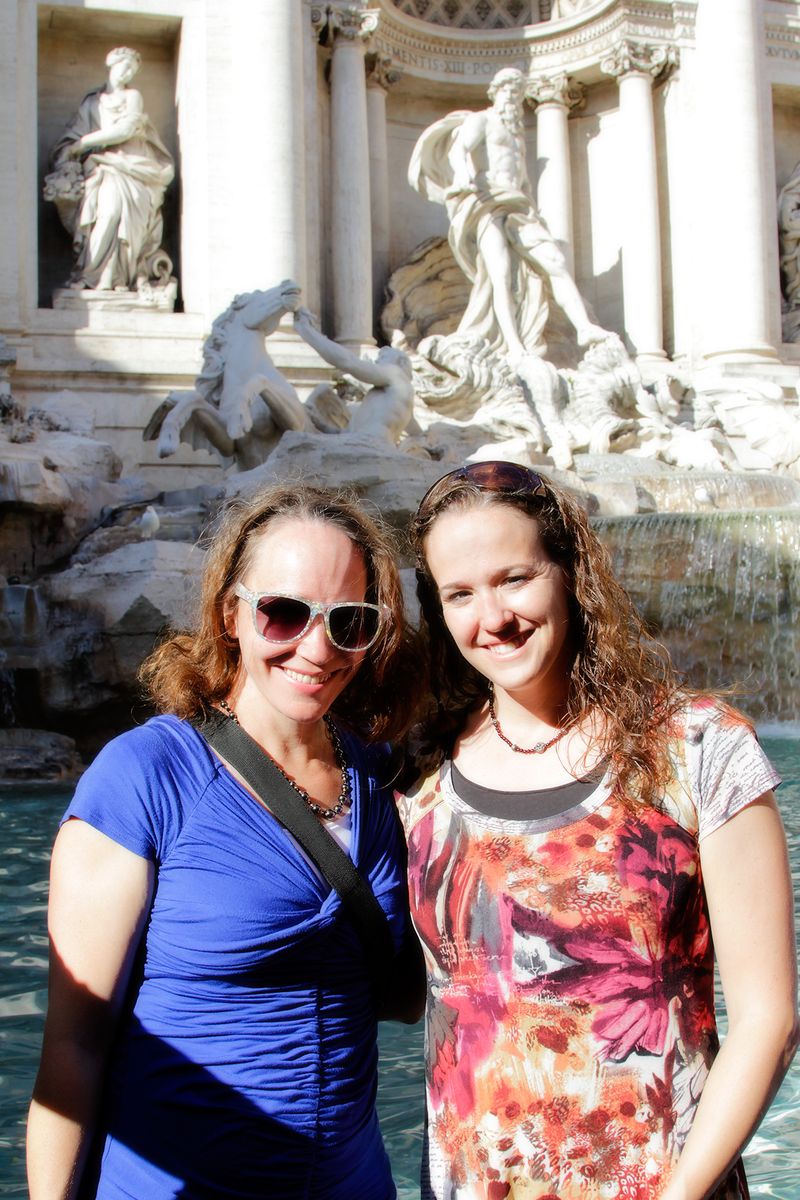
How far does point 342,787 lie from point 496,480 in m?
0.42

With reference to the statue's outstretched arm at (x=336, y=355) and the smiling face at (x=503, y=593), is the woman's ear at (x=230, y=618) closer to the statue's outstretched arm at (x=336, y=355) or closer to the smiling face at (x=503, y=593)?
the smiling face at (x=503, y=593)

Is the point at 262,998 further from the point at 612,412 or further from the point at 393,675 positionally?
the point at 612,412

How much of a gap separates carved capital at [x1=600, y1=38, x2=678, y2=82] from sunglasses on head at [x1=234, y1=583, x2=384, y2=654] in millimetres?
15019

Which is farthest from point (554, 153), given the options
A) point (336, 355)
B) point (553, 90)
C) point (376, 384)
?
point (336, 355)

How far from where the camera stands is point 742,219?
47.6 feet

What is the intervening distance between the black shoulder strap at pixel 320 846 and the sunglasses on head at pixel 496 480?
0.37 m

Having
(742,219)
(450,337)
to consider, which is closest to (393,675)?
(450,337)

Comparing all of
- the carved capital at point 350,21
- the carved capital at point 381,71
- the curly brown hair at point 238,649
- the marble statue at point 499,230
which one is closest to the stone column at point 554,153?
the marble statue at point 499,230

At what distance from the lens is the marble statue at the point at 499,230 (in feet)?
44.9

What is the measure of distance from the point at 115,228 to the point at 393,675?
11889 millimetres

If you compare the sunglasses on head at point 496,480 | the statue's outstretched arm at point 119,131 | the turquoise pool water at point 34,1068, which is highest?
the statue's outstretched arm at point 119,131

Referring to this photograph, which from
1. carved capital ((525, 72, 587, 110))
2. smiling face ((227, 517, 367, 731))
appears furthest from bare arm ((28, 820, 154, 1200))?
carved capital ((525, 72, 587, 110))

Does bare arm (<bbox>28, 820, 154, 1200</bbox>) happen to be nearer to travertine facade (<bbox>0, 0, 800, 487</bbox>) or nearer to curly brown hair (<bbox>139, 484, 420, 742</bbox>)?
curly brown hair (<bbox>139, 484, 420, 742</bbox>)

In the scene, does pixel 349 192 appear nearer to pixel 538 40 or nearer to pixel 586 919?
pixel 538 40
